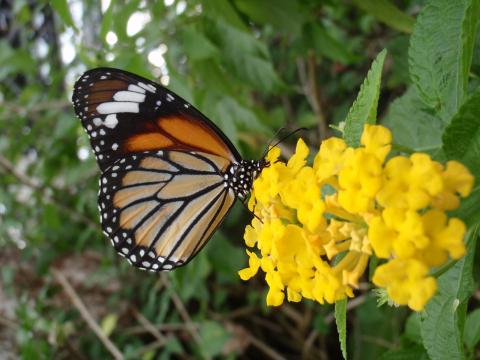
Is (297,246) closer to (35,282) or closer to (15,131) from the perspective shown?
(15,131)

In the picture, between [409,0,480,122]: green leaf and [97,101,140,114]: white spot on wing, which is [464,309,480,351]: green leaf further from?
[97,101,140,114]: white spot on wing

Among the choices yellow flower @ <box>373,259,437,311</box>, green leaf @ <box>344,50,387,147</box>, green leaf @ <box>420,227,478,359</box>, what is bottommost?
green leaf @ <box>420,227,478,359</box>

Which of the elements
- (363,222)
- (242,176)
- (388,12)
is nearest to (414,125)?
(388,12)

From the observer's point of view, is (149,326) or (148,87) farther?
(149,326)

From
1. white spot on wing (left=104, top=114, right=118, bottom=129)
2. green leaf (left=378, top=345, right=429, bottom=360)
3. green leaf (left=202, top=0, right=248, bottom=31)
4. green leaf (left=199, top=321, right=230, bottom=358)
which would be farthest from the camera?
green leaf (left=199, top=321, right=230, bottom=358)

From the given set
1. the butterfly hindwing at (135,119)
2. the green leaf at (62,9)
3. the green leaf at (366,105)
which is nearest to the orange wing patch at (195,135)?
the butterfly hindwing at (135,119)

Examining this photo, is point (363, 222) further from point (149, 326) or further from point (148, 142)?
point (149, 326)

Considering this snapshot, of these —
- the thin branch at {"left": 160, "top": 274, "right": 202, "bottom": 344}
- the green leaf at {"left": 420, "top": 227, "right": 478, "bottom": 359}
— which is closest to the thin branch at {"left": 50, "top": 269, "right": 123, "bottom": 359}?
the thin branch at {"left": 160, "top": 274, "right": 202, "bottom": 344}

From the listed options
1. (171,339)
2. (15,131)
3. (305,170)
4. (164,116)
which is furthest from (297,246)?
(15,131)
